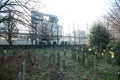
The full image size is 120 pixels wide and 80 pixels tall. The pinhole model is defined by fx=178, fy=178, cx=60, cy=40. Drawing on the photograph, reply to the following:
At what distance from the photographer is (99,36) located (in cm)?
2033

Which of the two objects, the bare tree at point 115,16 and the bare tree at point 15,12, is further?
the bare tree at point 115,16

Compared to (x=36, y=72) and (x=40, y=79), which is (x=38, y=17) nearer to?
(x=36, y=72)

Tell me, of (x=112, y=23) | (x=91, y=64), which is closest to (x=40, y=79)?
(x=91, y=64)

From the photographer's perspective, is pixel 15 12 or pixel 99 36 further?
pixel 99 36

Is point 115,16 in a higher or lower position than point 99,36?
higher

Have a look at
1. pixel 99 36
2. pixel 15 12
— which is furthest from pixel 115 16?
pixel 15 12

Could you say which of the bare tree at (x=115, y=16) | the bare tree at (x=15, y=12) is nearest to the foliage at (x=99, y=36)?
the bare tree at (x=115, y=16)

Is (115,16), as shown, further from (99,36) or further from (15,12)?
(15,12)

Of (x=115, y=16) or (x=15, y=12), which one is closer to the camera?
(x=15, y=12)

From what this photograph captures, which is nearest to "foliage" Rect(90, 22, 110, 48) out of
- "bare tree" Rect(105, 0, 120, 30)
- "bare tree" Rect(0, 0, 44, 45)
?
"bare tree" Rect(105, 0, 120, 30)

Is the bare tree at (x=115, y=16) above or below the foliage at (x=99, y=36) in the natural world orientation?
above

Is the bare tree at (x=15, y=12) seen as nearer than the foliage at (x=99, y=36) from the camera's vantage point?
Yes

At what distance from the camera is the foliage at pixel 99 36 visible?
65.6 ft

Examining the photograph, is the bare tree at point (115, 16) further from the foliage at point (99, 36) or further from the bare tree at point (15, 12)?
the bare tree at point (15, 12)
